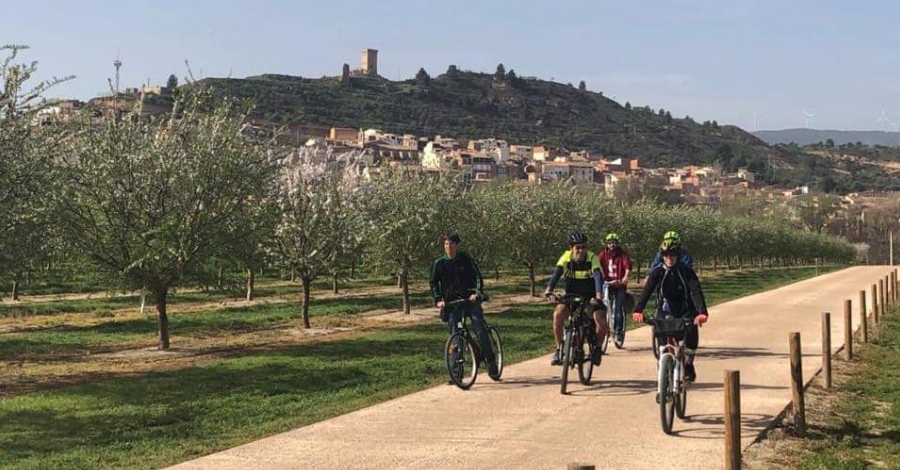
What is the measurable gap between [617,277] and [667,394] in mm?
6577

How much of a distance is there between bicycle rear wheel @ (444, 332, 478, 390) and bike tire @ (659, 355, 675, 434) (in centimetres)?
322

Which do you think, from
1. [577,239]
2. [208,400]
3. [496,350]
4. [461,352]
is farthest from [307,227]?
[577,239]

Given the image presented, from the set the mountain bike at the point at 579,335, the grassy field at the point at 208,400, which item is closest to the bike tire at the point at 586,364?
the mountain bike at the point at 579,335

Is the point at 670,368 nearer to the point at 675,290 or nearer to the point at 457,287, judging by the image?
the point at 675,290

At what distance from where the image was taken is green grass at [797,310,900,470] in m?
7.61

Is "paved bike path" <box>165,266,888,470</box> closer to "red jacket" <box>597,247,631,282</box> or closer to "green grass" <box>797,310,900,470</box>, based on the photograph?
"green grass" <box>797,310,900,470</box>

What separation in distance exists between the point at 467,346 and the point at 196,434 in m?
3.89

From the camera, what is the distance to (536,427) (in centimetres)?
860

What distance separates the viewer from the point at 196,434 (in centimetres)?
886

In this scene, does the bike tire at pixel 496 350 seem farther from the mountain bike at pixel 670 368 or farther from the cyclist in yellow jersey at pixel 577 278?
the mountain bike at pixel 670 368

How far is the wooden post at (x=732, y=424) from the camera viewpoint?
19.5 ft

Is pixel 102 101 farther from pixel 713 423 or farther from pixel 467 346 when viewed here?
pixel 713 423

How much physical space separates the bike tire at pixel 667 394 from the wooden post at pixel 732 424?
1.87 m

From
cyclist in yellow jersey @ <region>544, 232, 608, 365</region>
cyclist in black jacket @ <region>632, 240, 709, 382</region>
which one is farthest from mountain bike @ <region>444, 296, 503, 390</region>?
cyclist in black jacket @ <region>632, 240, 709, 382</region>
